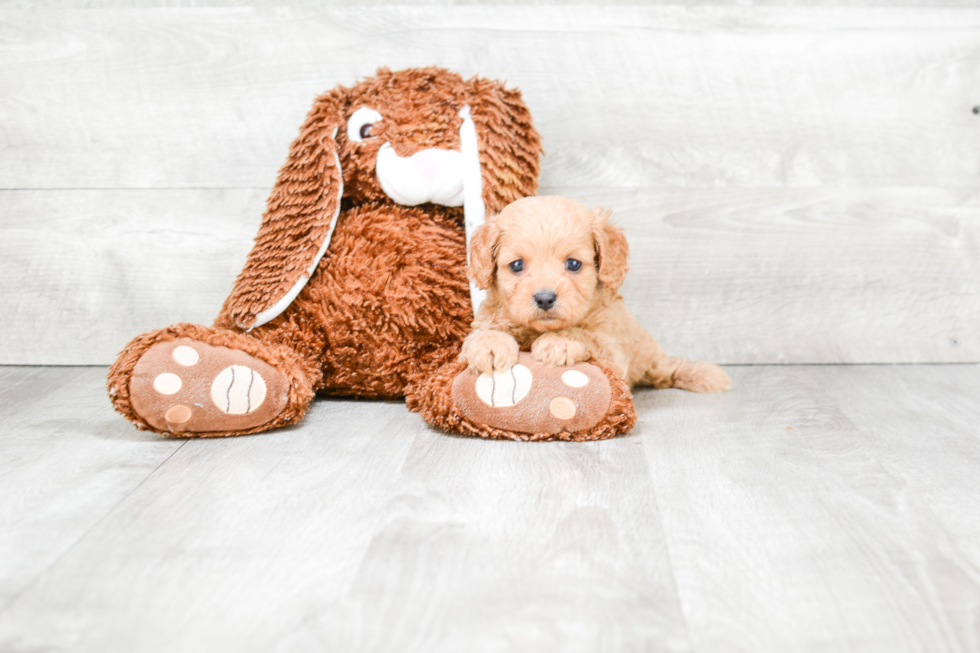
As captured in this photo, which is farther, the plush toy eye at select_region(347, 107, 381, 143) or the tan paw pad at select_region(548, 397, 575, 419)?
the plush toy eye at select_region(347, 107, 381, 143)

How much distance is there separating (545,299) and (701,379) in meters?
0.45

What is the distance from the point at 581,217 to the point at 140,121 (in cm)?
88

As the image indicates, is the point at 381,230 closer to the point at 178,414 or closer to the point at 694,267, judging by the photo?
the point at 178,414

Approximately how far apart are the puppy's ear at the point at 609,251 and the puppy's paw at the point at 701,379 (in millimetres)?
345

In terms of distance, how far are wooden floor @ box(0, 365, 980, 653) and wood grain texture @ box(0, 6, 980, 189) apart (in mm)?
519

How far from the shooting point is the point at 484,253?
3.59 feet

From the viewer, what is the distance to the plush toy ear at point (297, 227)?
3.96 feet

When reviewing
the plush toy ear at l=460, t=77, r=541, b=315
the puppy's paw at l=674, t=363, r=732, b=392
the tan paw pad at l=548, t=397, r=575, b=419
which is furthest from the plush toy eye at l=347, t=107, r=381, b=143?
the puppy's paw at l=674, t=363, r=732, b=392

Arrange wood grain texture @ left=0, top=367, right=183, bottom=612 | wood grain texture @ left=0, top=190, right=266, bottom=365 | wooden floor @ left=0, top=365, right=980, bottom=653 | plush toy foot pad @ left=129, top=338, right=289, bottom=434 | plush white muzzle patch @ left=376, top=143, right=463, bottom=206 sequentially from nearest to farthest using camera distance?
wooden floor @ left=0, top=365, right=980, bottom=653 < wood grain texture @ left=0, top=367, right=183, bottom=612 < plush toy foot pad @ left=129, top=338, right=289, bottom=434 < plush white muzzle patch @ left=376, top=143, right=463, bottom=206 < wood grain texture @ left=0, top=190, right=266, bottom=365

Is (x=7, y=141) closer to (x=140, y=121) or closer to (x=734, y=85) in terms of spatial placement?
(x=140, y=121)

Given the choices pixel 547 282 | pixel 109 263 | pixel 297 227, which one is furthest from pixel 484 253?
pixel 109 263

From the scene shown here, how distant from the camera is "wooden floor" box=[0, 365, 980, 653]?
655 mm

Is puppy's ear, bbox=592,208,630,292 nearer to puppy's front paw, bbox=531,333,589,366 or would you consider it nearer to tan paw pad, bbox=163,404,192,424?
puppy's front paw, bbox=531,333,589,366

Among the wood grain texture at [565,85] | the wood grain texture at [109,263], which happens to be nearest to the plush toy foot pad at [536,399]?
the wood grain texture at [565,85]
